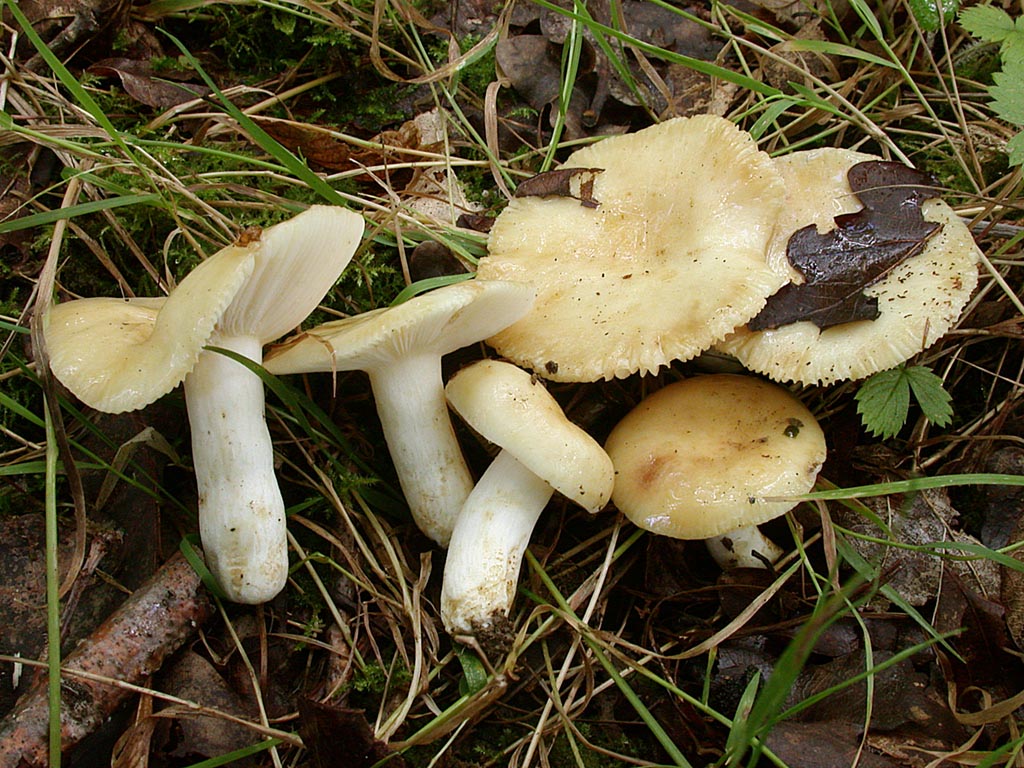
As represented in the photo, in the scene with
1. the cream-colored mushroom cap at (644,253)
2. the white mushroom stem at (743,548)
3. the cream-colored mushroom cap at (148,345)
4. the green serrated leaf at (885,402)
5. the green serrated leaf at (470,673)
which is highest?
the cream-colored mushroom cap at (148,345)

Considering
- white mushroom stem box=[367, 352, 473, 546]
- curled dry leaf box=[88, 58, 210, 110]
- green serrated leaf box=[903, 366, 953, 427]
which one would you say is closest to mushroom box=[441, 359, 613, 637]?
white mushroom stem box=[367, 352, 473, 546]

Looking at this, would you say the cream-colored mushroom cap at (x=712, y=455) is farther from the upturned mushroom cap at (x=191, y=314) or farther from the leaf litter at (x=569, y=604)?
the upturned mushroom cap at (x=191, y=314)

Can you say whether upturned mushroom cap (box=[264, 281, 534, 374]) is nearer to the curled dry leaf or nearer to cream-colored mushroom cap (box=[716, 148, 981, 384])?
cream-colored mushroom cap (box=[716, 148, 981, 384])

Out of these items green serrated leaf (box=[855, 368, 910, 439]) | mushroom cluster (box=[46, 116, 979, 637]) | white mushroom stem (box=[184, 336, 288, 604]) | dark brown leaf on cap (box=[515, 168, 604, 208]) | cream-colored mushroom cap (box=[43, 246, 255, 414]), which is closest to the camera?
cream-colored mushroom cap (box=[43, 246, 255, 414])

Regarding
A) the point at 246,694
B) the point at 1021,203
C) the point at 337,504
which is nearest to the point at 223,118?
the point at 337,504

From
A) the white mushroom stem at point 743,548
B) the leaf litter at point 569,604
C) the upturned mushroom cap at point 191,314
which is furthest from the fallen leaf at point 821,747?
the upturned mushroom cap at point 191,314
